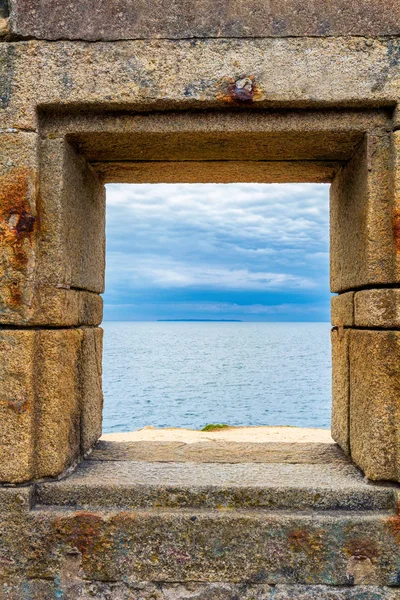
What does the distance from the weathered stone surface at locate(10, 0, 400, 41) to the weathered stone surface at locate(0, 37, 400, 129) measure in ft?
0.17

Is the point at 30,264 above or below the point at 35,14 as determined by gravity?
below

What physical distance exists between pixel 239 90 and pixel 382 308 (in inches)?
53.5

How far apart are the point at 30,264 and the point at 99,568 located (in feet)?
5.31

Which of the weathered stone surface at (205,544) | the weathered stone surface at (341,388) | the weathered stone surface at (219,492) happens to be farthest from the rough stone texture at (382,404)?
the weathered stone surface at (341,388)

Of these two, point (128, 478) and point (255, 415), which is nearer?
point (128, 478)

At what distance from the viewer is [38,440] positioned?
2.82 metres

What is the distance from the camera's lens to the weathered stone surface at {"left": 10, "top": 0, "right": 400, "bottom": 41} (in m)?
2.77

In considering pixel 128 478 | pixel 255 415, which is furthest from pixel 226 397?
pixel 128 478

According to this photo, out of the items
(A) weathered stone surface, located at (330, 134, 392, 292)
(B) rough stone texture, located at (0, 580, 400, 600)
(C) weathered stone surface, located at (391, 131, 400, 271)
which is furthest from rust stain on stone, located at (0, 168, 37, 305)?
(C) weathered stone surface, located at (391, 131, 400, 271)

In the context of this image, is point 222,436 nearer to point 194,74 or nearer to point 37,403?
point 37,403

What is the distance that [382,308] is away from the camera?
2775 millimetres

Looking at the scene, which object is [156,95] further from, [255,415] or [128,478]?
[255,415]

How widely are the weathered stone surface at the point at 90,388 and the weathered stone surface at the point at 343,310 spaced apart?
5.30 ft

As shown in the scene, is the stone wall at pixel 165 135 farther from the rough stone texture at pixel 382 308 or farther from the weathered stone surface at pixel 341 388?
the weathered stone surface at pixel 341 388
